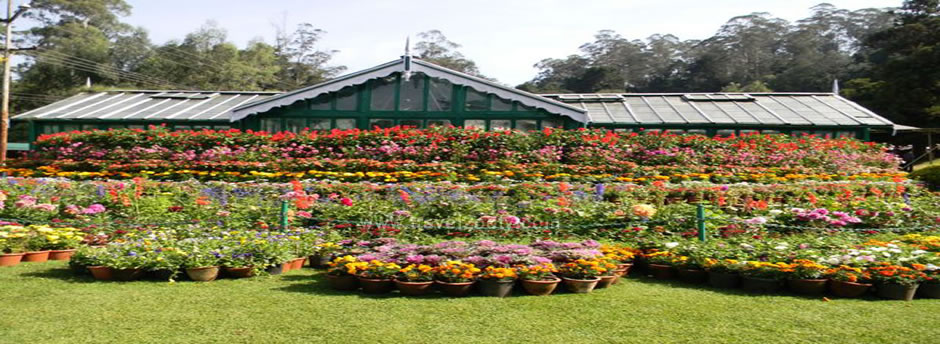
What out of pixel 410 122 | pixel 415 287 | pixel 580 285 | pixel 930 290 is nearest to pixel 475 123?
pixel 410 122

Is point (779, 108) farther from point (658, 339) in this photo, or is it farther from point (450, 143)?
point (658, 339)

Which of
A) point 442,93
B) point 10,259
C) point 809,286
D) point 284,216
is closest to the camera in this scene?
point 809,286

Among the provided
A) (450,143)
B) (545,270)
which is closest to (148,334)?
(545,270)

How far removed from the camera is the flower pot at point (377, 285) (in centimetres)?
634

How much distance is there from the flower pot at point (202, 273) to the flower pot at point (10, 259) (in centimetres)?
262

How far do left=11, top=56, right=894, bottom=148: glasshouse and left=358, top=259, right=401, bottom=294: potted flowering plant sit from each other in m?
11.4

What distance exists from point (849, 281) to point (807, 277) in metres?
0.37

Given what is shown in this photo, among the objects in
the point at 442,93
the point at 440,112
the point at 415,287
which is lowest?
the point at 415,287

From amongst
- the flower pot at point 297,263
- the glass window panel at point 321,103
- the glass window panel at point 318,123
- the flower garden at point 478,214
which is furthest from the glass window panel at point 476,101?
the flower pot at point 297,263

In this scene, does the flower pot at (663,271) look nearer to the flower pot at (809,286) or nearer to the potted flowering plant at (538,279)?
the flower pot at (809,286)

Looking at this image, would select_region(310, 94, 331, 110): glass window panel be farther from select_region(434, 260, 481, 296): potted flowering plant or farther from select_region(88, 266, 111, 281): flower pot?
select_region(434, 260, 481, 296): potted flowering plant

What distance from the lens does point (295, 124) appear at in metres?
18.4

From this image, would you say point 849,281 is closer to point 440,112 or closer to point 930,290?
point 930,290

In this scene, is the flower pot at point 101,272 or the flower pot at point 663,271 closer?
the flower pot at point 101,272
